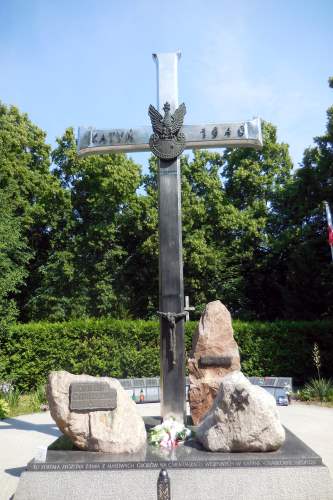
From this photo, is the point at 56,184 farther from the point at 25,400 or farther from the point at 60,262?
the point at 25,400

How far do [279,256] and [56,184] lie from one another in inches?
503

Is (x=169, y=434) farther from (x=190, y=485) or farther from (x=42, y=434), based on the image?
(x=42, y=434)

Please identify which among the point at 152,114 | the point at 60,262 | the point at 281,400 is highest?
the point at 152,114

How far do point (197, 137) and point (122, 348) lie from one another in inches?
378

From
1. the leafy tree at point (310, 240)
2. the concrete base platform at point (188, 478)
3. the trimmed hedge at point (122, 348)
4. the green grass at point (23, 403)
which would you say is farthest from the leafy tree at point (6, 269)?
the leafy tree at point (310, 240)

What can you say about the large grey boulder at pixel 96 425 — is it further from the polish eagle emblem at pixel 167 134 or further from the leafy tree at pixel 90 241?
the leafy tree at pixel 90 241

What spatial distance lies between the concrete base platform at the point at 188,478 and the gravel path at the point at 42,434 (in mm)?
817

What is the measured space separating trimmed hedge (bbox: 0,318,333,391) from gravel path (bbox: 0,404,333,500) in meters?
2.96

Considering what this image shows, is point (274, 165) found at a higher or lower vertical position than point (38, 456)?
higher

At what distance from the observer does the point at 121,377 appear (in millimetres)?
15945

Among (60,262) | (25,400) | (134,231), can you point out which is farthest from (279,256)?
(25,400)

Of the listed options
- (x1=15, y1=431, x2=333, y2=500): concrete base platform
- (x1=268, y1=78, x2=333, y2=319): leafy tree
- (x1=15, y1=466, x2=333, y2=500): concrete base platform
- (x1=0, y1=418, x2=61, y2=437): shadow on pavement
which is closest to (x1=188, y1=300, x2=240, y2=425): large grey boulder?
(x1=15, y1=431, x2=333, y2=500): concrete base platform

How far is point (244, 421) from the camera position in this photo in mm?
5770

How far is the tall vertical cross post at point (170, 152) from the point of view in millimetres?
7531
